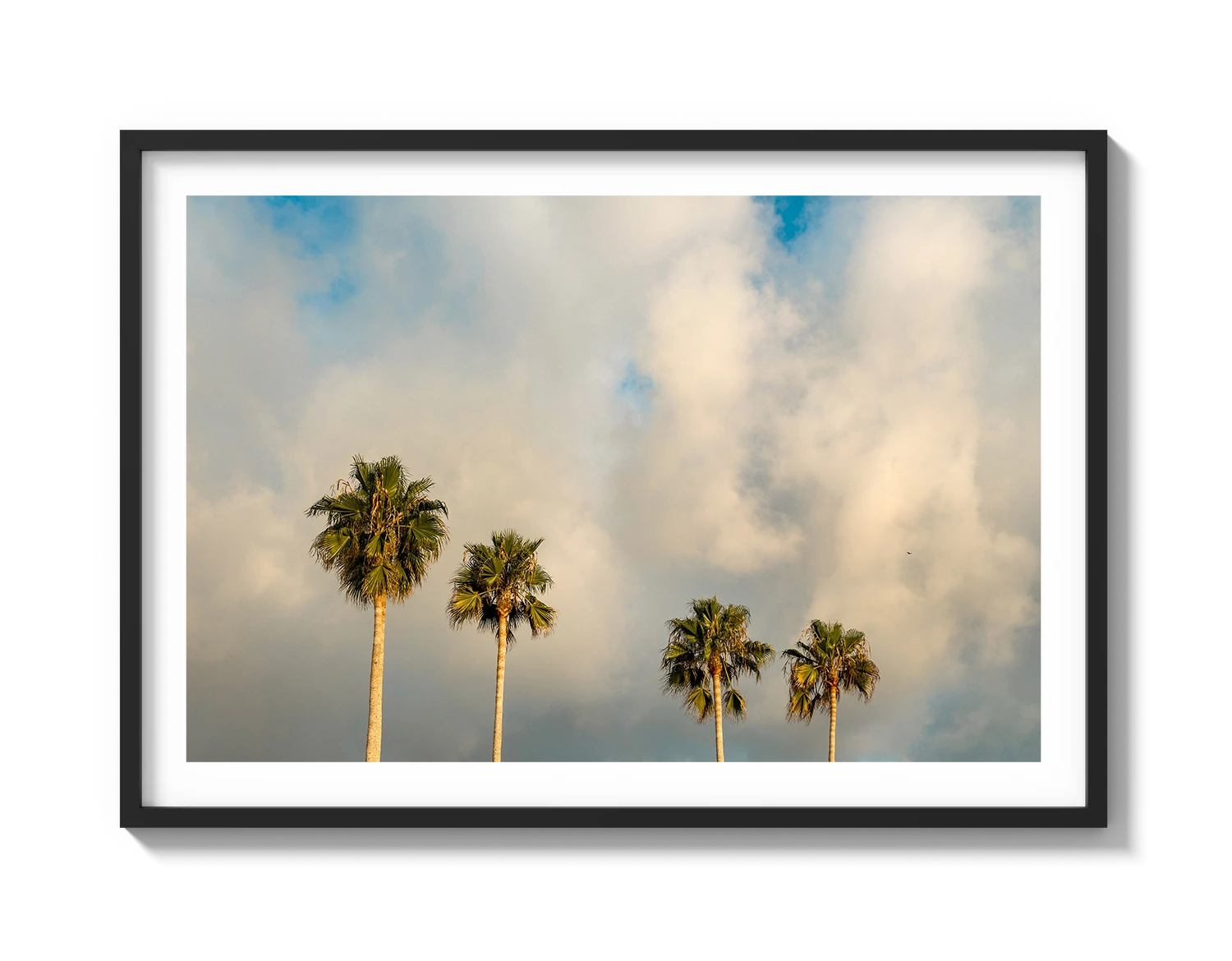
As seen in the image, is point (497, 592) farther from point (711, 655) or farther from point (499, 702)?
point (711, 655)

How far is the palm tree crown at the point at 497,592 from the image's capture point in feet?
59.9

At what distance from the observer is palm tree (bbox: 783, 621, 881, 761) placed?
74.7 feet

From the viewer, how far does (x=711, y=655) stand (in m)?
21.5

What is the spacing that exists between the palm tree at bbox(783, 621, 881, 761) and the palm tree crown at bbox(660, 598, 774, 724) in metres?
1.65

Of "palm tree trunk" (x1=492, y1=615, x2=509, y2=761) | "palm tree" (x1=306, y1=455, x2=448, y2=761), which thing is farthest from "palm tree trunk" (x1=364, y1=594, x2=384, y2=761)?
"palm tree trunk" (x1=492, y1=615, x2=509, y2=761)

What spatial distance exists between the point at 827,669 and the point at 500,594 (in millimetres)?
9212

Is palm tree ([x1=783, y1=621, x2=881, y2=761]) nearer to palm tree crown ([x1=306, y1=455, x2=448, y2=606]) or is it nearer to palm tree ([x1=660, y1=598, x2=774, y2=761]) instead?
palm tree ([x1=660, y1=598, x2=774, y2=761])

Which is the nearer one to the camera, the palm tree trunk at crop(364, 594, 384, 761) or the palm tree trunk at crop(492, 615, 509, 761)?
the palm tree trunk at crop(364, 594, 384, 761)

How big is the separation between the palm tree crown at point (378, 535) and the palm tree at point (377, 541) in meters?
0.01

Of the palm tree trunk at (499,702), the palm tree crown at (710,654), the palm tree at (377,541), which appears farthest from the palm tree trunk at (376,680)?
the palm tree crown at (710,654)

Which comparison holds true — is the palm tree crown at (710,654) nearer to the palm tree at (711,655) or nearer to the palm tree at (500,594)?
the palm tree at (711,655)
